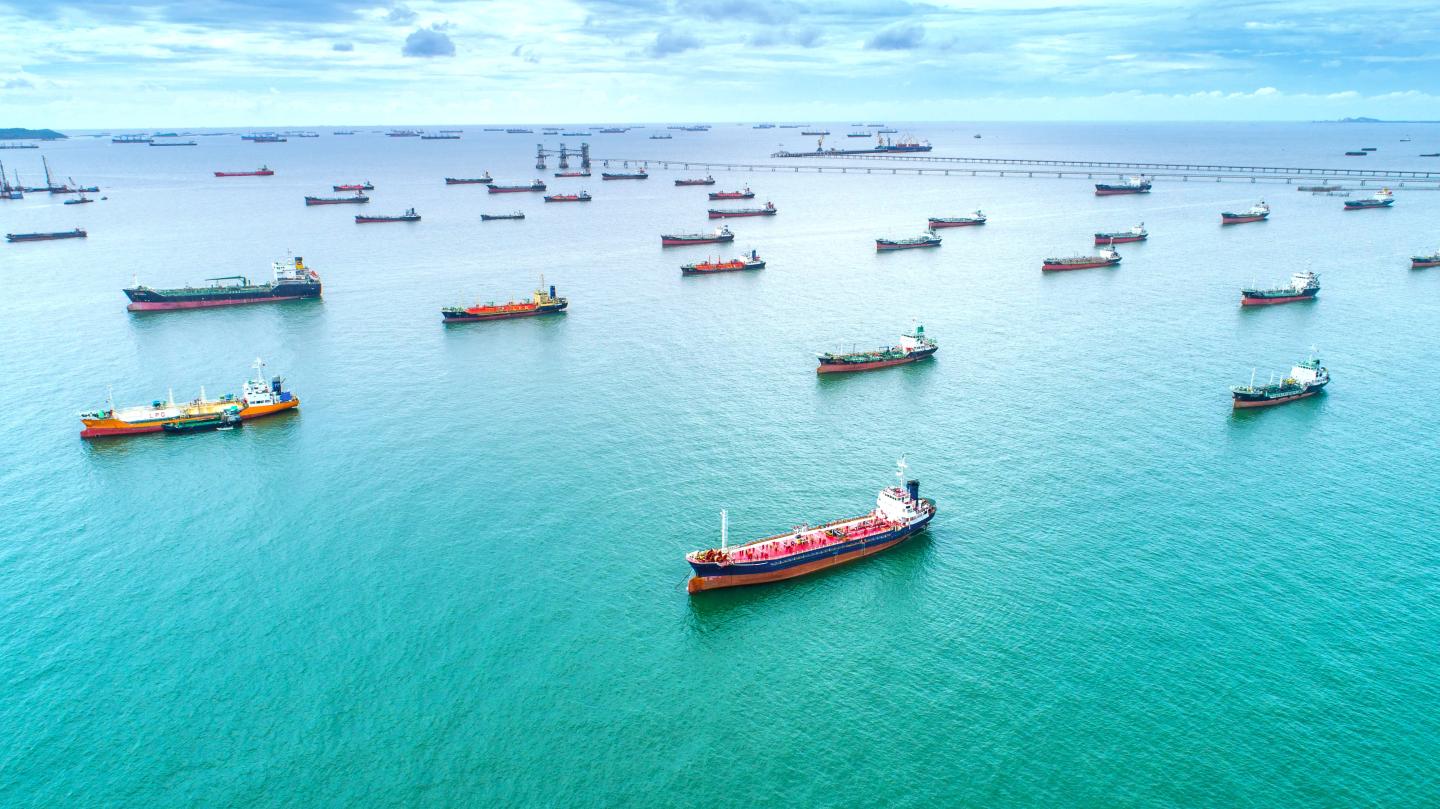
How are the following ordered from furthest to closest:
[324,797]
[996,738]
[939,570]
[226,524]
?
[226,524]
[939,570]
[996,738]
[324,797]

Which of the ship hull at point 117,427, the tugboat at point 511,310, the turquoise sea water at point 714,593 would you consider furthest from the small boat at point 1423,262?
the ship hull at point 117,427

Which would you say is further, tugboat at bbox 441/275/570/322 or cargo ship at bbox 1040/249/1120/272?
cargo ship at bbox 1040/249/1120/272

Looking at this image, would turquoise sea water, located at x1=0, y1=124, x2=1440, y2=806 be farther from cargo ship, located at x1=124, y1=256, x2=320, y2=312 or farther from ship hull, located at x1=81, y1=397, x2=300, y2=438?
cargo ship, located at x1=124, y1=256, x2=320, y2=312

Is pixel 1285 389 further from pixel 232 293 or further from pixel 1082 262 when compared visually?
pixel 232 293

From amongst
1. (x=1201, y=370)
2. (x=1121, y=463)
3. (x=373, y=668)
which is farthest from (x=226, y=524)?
(x=1201, y=370)

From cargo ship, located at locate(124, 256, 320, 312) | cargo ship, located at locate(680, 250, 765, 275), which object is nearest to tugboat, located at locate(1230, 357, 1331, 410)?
cargo ship, located at locate(680, 250, 765, 275)

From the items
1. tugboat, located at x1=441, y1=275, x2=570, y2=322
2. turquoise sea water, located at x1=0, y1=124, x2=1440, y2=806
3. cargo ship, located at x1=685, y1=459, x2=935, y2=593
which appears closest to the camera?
turquoise sea water, located at x1=0, y1=124, x2=1440, y2=806

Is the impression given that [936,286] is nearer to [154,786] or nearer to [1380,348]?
[1380,348]

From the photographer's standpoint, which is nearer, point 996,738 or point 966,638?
point 996,738
